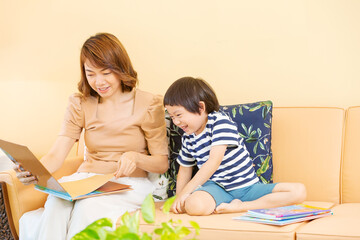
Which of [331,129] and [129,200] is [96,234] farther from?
[331,129]

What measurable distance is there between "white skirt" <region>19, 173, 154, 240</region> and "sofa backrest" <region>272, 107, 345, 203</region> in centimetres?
70

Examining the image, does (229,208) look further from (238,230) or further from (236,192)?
(238,230)

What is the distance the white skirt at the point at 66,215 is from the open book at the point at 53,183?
40 millimetres

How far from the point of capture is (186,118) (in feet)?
6.06

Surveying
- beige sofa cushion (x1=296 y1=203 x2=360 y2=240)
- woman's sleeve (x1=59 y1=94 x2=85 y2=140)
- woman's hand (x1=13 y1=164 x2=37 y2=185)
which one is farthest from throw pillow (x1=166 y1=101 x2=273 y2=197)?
woman's hand (x1=13 y1=164 x2=37 y2=185)

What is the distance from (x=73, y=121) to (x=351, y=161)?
1196 millimetres

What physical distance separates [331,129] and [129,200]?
0.90 metres

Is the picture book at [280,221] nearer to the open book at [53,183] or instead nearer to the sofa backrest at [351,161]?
the sofa backrest at [351,161]

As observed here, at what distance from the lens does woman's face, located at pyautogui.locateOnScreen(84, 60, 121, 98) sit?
6.34 feet

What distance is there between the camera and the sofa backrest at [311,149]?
6.41 ft

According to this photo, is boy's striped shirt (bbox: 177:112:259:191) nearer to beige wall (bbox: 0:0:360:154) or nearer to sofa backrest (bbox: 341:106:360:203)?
sofa backrest (bbox: 341:106:360:203)

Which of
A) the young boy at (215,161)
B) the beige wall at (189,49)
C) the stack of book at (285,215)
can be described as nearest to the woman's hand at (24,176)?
the young boy at (215,161)

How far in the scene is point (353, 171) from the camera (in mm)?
1929

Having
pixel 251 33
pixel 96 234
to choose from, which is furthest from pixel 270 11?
pixel 96 234
